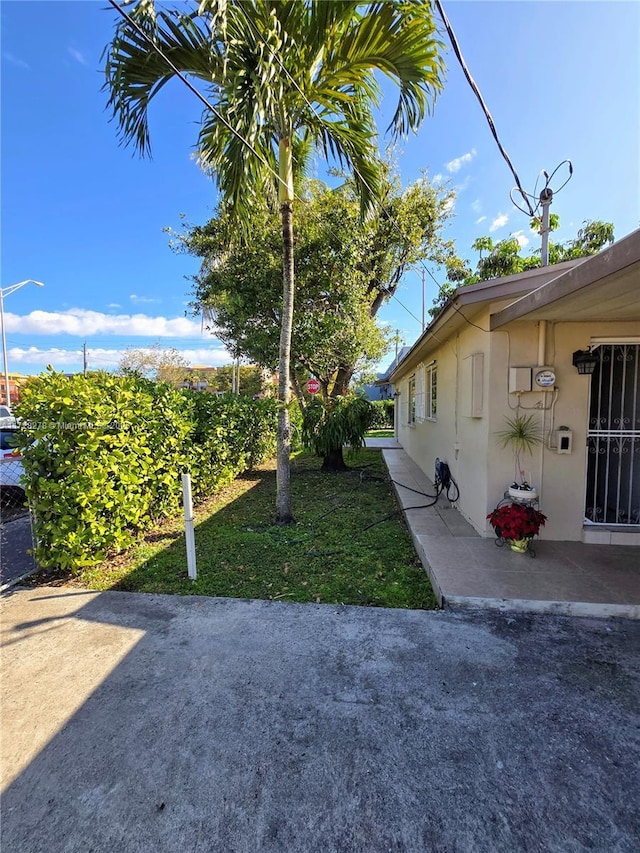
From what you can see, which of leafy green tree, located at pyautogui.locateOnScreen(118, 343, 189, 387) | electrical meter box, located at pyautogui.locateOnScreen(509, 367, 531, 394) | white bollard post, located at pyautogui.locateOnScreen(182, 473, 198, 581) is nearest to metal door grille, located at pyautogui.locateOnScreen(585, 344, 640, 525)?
electrical meter box, located at pyautogui.locateOnScreen(509, 367, 531, 394)

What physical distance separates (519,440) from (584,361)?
108 cm

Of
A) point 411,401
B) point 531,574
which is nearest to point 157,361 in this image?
point 411,401

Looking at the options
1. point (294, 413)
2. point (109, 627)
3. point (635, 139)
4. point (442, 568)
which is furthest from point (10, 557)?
point (635, 139)

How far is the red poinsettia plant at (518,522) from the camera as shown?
13.5ft

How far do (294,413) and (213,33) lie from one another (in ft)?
23.4

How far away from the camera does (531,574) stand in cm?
374

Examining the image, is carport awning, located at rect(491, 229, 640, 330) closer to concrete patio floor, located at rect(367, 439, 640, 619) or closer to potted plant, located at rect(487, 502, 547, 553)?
potted plant, located at rect(487, 502, 547, 553)

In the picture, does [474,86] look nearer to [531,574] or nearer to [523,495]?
[523,495]

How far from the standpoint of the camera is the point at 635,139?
5277 mm

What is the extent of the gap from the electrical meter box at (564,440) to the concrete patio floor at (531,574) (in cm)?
108

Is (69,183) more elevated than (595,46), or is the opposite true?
(69,183)

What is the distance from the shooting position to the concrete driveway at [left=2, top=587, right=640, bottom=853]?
5.25 feet

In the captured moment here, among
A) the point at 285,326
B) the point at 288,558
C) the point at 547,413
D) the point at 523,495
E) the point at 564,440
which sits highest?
the point at 285,326

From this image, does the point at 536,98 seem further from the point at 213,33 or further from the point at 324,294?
the point at 324,294
